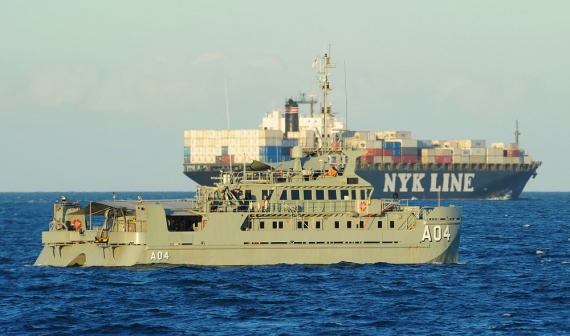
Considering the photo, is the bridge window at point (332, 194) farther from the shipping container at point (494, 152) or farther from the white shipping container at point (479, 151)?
the shipping container at point (494, 152)

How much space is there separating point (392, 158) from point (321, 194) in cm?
9757

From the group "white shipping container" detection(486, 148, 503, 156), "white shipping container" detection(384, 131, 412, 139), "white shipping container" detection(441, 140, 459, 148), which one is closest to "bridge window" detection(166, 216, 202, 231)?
"white shipping container" detection(384, 131, 412, 139)

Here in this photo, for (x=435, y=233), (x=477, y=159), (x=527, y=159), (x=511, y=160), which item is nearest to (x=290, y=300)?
(x=435, y=233)

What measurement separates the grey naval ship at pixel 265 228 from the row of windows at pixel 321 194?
0.12 ft

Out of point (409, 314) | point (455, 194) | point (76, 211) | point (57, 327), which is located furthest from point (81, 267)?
point (455, 194)

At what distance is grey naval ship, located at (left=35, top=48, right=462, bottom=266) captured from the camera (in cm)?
3675

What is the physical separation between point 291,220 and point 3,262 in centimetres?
1452

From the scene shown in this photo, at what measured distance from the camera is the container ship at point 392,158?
13400cm

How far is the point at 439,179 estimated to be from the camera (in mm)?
136750

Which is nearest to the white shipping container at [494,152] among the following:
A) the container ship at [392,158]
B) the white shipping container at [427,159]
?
the container ship at [392,158]

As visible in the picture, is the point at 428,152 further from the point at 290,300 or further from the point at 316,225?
the point at 290,300

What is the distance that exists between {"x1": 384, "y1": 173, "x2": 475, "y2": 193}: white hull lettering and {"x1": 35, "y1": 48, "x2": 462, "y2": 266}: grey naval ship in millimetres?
96054

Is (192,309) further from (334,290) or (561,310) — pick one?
(561,310)

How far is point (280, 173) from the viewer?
38719mm
